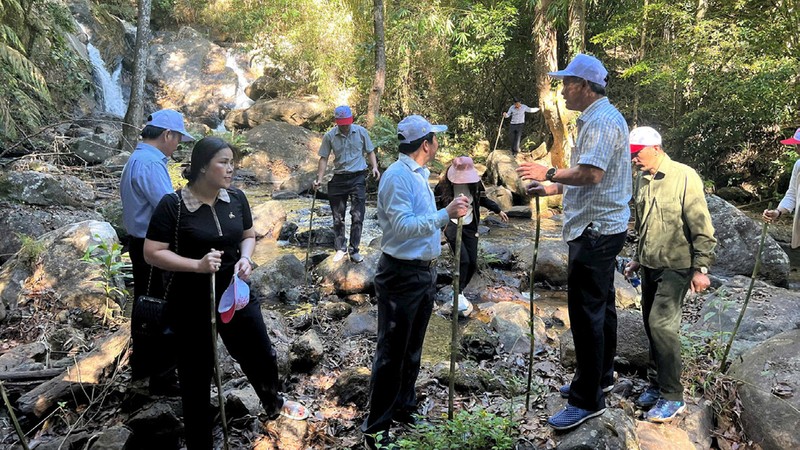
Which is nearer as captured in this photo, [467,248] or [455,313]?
[455,313]

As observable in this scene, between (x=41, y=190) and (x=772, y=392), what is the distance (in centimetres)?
959

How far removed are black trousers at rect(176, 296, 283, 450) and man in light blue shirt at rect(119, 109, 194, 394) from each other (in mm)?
582

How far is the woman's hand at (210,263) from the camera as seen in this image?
8.99ft

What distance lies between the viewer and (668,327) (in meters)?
3.62

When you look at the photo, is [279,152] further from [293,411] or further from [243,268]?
[243,268]

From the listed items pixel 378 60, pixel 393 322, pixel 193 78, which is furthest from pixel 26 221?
pixel 193 78

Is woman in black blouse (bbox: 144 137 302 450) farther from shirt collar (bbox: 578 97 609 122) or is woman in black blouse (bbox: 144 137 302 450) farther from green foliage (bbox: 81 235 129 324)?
green foliage (bbox: 81 235 129 324)

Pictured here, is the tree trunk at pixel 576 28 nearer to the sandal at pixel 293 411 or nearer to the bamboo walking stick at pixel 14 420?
the sandal at pixel 293 411

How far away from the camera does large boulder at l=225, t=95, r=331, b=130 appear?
2106 centimetres

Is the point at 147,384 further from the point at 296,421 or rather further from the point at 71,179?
the point at 71,179

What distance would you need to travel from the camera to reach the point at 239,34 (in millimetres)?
26875

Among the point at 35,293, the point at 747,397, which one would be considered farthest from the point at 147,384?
the point at 747,397

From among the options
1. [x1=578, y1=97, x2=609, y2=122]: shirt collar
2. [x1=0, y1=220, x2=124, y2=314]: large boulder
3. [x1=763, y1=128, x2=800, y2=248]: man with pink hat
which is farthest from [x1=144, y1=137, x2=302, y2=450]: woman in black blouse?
[x1=763, y1=128, x2=800, y2=248]: man with pink hat

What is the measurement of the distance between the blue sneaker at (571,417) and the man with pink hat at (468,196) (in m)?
2.86
